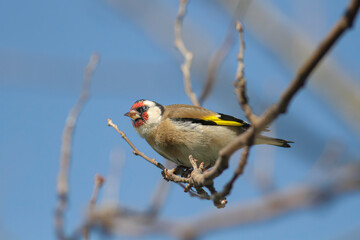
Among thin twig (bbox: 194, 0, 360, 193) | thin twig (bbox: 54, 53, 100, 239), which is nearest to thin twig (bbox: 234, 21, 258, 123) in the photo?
thin twig (bbox: 194, 0, 360, 193)

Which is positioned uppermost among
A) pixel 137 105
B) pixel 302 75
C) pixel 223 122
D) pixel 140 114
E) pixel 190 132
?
pixel 137 105

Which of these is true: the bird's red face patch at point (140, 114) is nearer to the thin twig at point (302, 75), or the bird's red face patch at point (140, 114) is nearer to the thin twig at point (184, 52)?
the thin twig at point (184, 52)

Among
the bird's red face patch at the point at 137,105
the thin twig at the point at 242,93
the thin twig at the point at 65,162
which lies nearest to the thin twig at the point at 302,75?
the thin twig at the point at 242,93

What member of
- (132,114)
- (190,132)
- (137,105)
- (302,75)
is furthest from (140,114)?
(302,75)

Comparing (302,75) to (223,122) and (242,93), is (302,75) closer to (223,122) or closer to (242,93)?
(242,93)

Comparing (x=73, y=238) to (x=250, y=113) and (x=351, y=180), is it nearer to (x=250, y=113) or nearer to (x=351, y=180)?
(x=250, y=113)

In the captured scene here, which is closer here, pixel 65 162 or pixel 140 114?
pixel 65 162

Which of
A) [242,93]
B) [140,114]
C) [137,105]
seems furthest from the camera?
[137,105]

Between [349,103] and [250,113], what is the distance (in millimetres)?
4607

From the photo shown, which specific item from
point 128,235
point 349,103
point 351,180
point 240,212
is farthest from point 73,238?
point 349,103

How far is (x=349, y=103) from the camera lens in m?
6.13

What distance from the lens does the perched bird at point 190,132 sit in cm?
421

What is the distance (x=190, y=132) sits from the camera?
4.28 m

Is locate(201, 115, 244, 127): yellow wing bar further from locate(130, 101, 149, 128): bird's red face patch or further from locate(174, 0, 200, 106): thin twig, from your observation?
locate(130, 101, 149, 128): bird's red face patch
